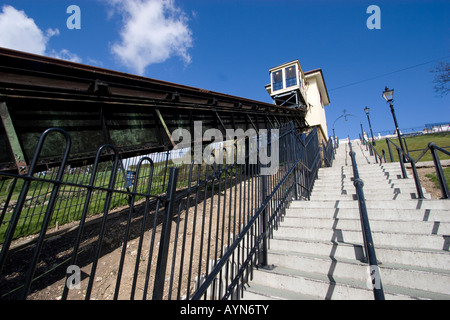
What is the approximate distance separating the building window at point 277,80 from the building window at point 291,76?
725mm

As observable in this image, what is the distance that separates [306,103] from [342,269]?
A: 74.0ft

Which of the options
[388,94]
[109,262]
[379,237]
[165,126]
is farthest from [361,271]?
[388,94]

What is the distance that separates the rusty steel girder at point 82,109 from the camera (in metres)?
3.23

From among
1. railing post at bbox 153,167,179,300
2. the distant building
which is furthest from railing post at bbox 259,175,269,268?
the distant building

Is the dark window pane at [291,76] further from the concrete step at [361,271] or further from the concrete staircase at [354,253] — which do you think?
the concrete step at [361,271]

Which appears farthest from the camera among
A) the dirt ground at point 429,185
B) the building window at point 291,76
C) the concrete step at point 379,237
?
the building window at point 291,76

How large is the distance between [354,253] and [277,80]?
74.1ft

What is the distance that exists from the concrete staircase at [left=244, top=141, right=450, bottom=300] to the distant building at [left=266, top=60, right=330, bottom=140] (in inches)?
710

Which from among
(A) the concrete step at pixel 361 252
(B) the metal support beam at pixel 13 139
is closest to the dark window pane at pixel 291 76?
(A) the concrete step at pixel 361 252

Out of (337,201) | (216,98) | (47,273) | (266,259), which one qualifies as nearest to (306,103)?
(216,98)

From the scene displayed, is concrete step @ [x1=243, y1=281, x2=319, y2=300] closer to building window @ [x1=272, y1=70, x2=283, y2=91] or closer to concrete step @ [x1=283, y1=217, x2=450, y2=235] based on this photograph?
concrete step @ [x1=283, y1=217, x2=450, y2=235]

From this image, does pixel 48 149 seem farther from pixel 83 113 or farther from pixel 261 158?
pixel 261 158

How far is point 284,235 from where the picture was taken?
13.1 ft

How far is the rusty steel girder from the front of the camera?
10.6ft
